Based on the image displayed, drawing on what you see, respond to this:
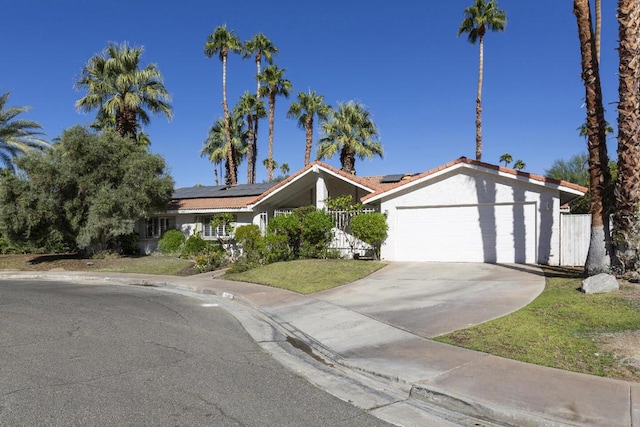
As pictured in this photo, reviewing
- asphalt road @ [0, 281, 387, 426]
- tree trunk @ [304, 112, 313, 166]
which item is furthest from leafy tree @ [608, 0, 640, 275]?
tree trunk @ [304, 112, 313, 166]

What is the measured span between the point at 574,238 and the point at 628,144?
5433 mm

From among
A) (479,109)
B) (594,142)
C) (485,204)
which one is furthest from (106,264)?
(479,109)

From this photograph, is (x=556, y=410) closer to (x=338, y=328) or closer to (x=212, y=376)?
(x=212, y=376)

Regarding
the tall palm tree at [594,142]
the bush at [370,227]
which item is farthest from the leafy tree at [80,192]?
the tall palm tree at [594,142]

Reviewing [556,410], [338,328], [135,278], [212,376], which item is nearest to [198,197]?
[135,278]

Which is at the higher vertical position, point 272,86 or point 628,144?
point 272,86

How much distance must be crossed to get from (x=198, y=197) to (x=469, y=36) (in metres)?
22.0

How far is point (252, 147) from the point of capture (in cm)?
3928

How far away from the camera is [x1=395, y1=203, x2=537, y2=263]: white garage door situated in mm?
15367

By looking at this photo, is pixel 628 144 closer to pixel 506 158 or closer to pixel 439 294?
pixel 439 294

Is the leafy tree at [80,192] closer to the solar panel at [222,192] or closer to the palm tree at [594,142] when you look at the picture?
the solar panel at [222,192]

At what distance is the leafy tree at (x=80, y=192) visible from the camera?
2095 cm

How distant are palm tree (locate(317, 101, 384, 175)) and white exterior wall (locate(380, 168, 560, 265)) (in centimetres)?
1392

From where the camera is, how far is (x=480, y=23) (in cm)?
3078
